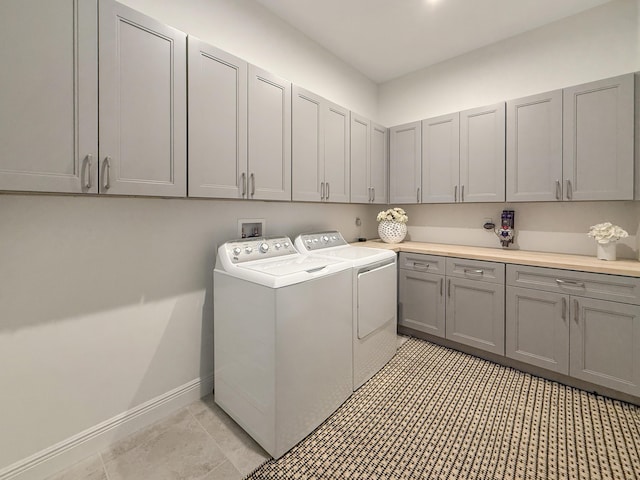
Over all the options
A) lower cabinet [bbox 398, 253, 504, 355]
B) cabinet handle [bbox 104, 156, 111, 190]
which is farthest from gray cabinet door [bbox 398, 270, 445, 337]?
cabinet handle [bbox 104, 156, 111, 190]

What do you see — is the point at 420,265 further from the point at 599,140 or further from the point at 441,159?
the point at 599,140

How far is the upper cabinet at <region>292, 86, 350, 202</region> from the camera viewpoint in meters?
2.22

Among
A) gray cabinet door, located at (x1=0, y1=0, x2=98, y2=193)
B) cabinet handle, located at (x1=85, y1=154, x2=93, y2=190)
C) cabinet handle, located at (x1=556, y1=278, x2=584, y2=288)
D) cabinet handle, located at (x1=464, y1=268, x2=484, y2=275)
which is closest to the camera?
gray cabinet door, located at (x1=0, y1=0, x2=98, y2=193)

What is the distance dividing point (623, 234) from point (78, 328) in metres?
3.54

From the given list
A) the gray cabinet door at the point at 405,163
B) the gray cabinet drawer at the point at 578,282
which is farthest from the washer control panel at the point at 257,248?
the gray cabinet drawer at the point at 578,282

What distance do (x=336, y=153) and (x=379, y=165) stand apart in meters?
0.82

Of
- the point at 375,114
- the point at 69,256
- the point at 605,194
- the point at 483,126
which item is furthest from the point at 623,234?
the point at 69,256

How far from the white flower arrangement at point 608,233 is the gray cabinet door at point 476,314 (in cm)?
75

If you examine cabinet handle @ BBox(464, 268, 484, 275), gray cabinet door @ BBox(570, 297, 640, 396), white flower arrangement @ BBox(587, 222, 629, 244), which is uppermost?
white flower arrangement @ BBox(587, 222, 629, 244)

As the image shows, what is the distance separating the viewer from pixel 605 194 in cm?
214

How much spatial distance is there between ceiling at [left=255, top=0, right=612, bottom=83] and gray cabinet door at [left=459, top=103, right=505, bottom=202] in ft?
2.36

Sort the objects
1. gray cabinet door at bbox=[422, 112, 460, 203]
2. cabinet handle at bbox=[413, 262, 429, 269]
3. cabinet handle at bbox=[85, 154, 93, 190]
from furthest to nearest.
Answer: gray cabinet door at bbox=[422, 112, 460, 203] → cabinet handle at bbox=[413, 262, 429, 269] → cabinet handle at bbox=[85, 154, 93, 190]

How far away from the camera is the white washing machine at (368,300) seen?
80.7 inches

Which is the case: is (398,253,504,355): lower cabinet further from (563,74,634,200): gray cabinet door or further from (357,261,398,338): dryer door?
(563,74,634,200): gray cabinet door
